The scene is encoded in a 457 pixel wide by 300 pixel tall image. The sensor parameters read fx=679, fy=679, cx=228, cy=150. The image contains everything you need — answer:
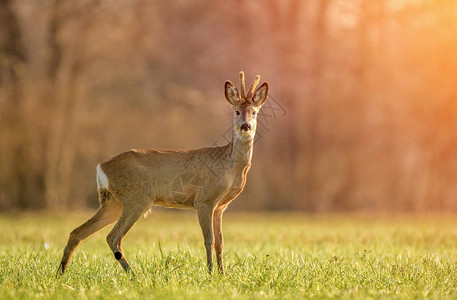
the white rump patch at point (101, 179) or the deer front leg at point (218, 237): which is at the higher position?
the white rump patch at point (101, 179)

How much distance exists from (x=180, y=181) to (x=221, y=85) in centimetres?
1849

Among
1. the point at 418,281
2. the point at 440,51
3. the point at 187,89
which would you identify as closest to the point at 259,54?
the point at 187,89

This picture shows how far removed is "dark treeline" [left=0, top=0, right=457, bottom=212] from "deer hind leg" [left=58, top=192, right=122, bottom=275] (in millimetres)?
14629

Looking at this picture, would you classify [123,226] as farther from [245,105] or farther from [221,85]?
[221,85]

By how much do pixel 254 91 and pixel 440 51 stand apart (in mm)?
20094

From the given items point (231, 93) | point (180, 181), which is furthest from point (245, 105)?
point (180, 181)

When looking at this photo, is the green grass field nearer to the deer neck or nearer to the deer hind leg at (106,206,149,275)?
the deer hind leg at (106,206,149,275)

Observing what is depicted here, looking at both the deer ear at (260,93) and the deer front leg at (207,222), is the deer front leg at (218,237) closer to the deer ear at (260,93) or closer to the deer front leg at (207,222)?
the deer front leg at (207,222)

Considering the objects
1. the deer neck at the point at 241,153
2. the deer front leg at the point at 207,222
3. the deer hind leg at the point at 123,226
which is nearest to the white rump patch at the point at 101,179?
the deer hind leg at the point at 123,226

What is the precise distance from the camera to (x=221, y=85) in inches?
1027

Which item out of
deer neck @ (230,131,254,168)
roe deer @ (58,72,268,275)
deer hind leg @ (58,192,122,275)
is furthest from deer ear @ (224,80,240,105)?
deer hind leg @ (58,192,122,275)

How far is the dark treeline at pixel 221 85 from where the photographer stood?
22453 millimetres

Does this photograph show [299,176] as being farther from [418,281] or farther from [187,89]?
[418,281]

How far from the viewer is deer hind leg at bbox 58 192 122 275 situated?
759cm
